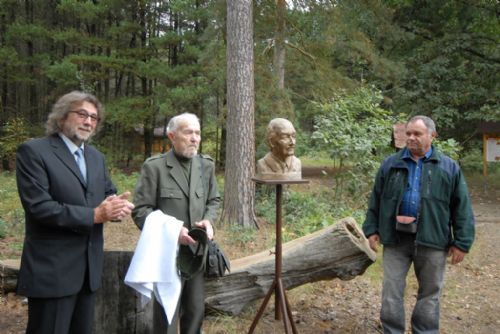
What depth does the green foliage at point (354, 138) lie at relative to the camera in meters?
7.98

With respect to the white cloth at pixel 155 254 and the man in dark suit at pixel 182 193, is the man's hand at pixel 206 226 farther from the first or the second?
the white cloth at pixel 155 254

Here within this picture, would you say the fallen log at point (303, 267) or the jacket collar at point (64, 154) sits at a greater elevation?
the jacket collar at point (64, 154)

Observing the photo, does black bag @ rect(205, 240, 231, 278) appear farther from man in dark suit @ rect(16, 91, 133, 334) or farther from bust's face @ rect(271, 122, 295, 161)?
bust's face @ rect(271, 122, 295, 161)

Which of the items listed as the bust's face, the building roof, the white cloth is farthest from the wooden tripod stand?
the building roof

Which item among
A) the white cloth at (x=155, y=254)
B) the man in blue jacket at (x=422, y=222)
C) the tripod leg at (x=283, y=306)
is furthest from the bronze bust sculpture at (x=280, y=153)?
the white cloth at (x=155, y=254)

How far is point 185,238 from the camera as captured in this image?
2.76 meters

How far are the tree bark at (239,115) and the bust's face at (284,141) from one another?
360 centimetres

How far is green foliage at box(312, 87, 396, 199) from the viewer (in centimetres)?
798

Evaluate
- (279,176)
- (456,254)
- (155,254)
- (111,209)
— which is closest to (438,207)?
(456,254)

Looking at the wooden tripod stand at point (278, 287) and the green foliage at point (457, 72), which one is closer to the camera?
the wooden tripod stand at point (278, 287)

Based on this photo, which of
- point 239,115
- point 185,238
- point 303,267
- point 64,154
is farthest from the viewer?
point 239,115

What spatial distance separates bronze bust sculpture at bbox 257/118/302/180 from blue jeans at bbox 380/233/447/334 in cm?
104

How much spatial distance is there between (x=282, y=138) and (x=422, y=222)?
4.45 ft

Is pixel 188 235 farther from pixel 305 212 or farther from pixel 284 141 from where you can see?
pixel 305 212
